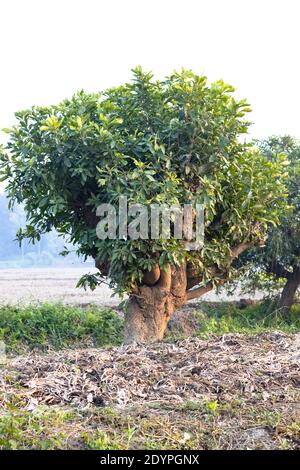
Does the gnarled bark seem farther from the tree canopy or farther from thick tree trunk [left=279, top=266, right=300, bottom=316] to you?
thick tree trunk [left=279, top=266, right=300, bottom=316]

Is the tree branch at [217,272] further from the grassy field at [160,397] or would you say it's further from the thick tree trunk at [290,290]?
the thick tree trunk at [290,290]

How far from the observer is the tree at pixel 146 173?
999cm

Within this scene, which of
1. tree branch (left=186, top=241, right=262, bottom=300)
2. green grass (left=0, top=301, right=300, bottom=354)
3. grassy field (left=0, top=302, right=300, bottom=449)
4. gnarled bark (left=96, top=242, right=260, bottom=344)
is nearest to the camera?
grassy field (left=0, top=302, right=300, bottom=449)

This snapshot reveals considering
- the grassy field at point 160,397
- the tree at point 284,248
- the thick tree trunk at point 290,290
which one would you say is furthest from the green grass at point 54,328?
the thick tree trunk at point 290,290

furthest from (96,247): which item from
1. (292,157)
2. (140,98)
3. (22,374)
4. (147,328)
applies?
(292,157)

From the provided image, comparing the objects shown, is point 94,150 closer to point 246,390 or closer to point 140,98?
point 140,98

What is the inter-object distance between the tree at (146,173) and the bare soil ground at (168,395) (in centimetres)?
247

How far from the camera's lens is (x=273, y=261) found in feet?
56.9

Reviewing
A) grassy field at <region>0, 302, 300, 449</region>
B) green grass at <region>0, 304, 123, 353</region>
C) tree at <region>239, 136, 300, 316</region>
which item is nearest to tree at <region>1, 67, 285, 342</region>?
grassy field at <region>0, 302, 300, 449</region>

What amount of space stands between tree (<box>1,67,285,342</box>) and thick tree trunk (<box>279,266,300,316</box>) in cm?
637

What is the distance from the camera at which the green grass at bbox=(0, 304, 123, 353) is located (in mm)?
12969
